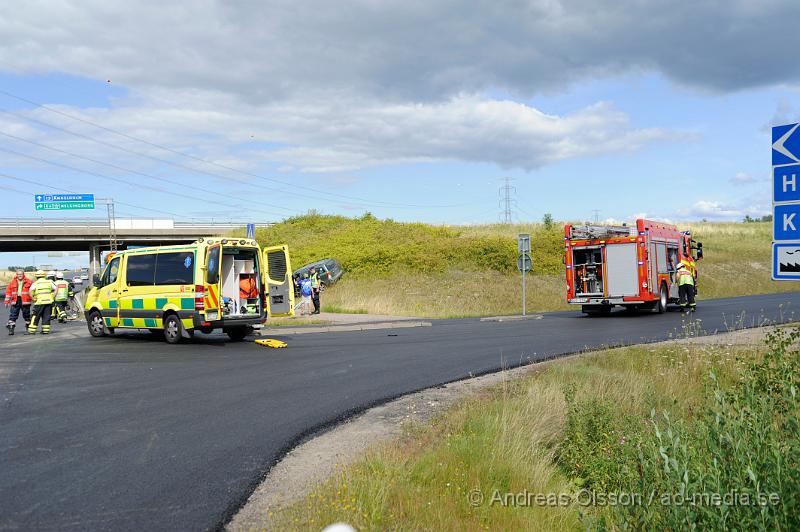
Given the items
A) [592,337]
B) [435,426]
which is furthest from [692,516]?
[592,337]

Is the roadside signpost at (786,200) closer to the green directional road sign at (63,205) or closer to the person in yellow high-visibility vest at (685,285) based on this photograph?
the person in yellow high-visibility vest at (685,285)

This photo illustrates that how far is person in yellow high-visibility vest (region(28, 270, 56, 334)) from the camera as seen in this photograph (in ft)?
64.7

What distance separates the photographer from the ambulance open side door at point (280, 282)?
61.0ft

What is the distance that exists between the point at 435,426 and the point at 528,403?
131 centimetres

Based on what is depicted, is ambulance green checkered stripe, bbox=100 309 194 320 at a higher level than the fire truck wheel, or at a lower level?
higher

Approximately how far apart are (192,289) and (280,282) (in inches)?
120

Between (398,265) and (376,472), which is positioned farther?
(398,265)

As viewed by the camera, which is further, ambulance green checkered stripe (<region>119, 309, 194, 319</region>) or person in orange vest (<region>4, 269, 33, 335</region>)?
person in orange vest (<region>4, 269, 33, 335</region>)

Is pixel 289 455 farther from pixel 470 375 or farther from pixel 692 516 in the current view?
pixel 470 375

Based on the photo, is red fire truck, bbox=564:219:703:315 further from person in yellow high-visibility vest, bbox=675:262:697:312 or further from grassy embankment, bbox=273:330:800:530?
grassy embankment, bbox=273:330:800:530

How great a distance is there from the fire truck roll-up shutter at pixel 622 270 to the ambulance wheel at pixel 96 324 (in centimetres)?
1610

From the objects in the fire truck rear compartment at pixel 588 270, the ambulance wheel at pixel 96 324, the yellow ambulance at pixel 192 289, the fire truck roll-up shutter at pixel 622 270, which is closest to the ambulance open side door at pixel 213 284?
the yellow ambulance at pixel 192 289

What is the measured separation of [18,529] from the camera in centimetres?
473

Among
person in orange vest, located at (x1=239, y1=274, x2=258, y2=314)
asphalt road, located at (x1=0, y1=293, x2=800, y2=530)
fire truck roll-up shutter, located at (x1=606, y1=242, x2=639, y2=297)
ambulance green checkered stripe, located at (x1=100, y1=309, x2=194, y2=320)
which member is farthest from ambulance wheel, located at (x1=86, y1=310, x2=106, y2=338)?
fire truck roll-up shutter, located at (x1=606, y1=242, x2=639, y2=297)
